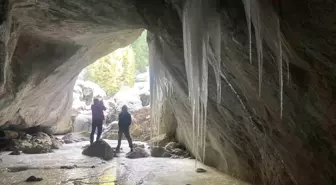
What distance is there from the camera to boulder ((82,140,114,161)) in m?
9.46

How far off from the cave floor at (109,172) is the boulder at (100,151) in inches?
9.3

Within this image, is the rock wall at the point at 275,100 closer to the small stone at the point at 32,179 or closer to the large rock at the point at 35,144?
the small stone at the point at 32,179

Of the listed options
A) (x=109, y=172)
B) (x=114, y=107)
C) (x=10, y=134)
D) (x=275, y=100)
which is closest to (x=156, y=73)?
(x=109, y=172)

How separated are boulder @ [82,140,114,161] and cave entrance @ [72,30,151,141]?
583 centimetres

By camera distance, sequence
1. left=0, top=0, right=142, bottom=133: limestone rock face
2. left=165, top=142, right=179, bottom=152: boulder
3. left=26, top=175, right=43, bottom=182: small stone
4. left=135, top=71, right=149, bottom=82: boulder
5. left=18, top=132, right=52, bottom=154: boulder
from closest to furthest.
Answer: left=0, top=0, right=142, bottom=133: limestone rock face
left=26, top=175, right=43, bottom=182: small stone
left=18, top=132, right=52, bottom=154: boulder
left=165, top=142, right=179, bottom=152: boulder
left=135, top=71, right=149, bottom=82: boulder

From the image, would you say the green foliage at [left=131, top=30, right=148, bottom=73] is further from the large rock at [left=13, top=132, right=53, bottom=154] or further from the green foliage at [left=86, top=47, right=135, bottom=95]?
the large rock at [left=13, top=132, right=53, bottom=154]

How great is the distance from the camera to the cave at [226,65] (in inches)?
129

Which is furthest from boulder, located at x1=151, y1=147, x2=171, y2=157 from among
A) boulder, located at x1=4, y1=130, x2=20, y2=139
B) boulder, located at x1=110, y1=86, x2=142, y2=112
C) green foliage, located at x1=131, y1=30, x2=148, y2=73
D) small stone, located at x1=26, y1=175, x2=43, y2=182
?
green foliage, located at x1=131, y1=30, x2=148, y2=73

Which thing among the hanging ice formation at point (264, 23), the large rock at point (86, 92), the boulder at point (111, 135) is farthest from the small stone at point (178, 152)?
the large rock at point (86, 92)

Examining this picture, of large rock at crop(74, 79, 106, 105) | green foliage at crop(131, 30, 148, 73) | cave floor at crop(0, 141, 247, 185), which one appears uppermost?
green foliage at crop(131, 30, 148, 73)

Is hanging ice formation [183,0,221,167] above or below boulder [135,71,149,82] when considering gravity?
below

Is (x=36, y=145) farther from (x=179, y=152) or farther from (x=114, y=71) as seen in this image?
(x=114, y=71)

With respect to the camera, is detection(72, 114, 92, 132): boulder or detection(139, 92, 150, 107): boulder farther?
detection(139, 92, 150, 107): boulder

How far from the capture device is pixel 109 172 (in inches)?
287
